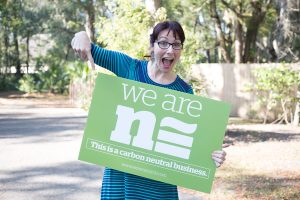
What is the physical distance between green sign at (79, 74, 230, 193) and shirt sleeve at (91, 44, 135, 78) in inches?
3.6

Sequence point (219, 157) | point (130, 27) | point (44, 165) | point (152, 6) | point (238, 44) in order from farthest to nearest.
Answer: point (238, 44) < point (152, 6) < point (130, 27) < point (44, 165) < point (219, 157)

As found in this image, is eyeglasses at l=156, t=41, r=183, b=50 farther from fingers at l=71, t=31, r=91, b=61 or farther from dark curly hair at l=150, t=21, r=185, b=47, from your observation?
fingers at l=71, t=31, r=91, b=61

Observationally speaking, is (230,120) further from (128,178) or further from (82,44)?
(82,44)

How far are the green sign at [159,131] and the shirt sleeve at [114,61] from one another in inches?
3.6

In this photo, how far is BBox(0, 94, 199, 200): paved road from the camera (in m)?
6.20

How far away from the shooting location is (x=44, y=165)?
26.2ft

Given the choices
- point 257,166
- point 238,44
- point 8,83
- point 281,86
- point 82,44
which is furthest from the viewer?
point 8,83

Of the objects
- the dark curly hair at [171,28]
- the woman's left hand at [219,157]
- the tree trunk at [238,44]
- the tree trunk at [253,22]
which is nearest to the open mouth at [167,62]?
the dark curly hair at [171,28]

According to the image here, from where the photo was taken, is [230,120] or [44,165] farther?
[230,120]

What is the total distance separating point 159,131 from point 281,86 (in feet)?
38.6

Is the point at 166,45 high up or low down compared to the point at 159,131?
up

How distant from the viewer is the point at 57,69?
29.6 meters

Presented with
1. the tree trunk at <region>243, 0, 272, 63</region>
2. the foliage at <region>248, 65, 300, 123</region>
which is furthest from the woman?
the tree trunk at <region>243, 0, 272, 63</region>

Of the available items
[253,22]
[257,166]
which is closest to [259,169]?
[257,166]
